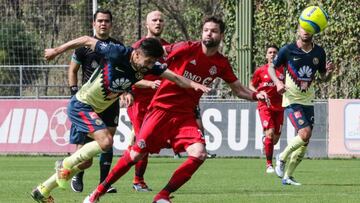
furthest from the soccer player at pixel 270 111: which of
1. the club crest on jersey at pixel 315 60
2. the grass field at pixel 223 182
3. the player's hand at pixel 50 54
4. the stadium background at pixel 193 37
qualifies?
the player's hand at pixel 50 54

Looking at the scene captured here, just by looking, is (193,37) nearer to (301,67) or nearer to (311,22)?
(301,67)

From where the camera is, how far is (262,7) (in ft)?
93.0

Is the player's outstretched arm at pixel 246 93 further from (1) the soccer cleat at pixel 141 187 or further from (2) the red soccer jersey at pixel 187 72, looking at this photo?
(1) the soccer cleat at pixel 141 187

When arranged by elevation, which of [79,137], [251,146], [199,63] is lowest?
[251,146]

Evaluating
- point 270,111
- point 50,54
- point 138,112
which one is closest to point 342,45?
point 270,111

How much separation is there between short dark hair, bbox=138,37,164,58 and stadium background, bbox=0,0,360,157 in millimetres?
13447

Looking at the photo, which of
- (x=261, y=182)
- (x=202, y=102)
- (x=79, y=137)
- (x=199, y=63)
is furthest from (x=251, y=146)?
(x=199, y=63)

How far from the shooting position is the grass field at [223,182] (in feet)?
40.7

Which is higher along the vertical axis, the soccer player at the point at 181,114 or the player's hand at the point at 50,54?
the player's hand at the point at 50,54

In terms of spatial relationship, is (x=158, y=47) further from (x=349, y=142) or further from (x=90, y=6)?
(x=90, y=6)

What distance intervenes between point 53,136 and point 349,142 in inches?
283

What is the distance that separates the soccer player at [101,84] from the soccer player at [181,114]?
361mm

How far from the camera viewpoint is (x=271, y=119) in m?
19.6

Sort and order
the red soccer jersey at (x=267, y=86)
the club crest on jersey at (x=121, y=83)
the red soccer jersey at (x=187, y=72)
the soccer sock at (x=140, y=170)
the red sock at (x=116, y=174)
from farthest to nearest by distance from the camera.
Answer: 1. the red soccer jersey at (x=267, y=86)
2. the soccer sock at (x=140, y=170)
3. the red soccer jersey at (x=187, y=72)
4. the club crest on jersey at (x=121, y=83)
5. the red sock at (x=116, y=174)
